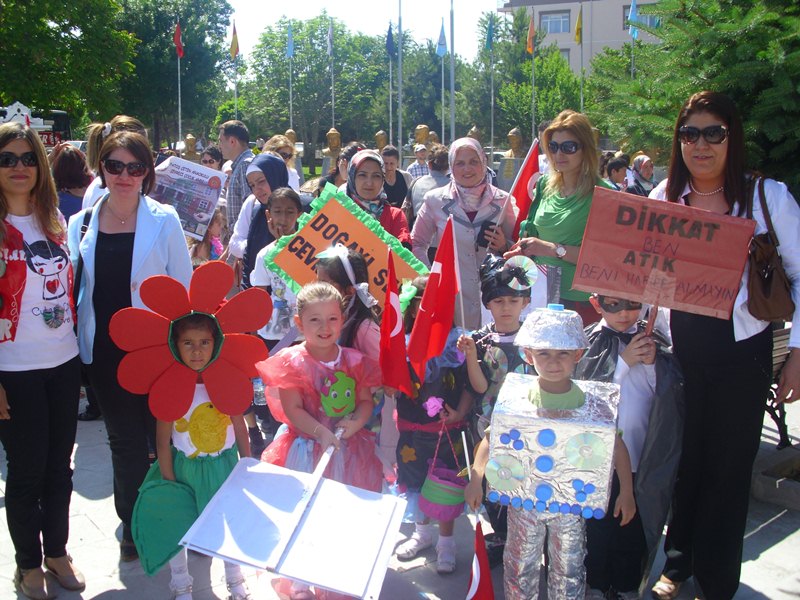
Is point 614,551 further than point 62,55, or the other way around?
point 62,55

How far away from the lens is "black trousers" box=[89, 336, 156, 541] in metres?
3.51

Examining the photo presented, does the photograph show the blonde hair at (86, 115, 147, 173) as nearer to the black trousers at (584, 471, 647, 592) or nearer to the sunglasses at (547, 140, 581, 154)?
the sunglasses at (547, 140, 581, 154)

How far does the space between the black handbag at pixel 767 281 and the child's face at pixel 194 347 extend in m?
2.19

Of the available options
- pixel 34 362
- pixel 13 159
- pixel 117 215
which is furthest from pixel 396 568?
pixel 13 159

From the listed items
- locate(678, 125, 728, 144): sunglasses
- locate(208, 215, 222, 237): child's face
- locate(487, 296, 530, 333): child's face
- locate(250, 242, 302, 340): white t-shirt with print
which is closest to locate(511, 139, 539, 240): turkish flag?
locate(487, 296, 530, 333): child's face

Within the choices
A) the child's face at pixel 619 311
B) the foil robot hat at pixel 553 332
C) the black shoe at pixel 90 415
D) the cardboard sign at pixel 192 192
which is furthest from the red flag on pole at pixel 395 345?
the black shoe at pixel 90 415

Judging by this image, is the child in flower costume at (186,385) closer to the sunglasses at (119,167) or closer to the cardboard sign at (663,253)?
the sunglasses at (119,167)

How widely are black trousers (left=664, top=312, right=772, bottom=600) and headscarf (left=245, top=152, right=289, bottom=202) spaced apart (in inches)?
136

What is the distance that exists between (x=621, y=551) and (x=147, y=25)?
4557cm

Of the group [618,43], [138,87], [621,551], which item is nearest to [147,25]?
[138,87]

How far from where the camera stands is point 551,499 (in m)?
2.78

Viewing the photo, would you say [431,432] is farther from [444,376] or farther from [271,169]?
[271,169]

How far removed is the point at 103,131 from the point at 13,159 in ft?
2.25

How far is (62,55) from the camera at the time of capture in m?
25.9
